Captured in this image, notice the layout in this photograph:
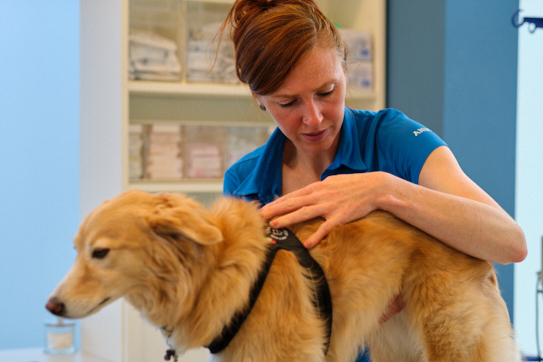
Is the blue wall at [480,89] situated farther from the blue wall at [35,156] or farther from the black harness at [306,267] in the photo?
the blue wall at [35,156]

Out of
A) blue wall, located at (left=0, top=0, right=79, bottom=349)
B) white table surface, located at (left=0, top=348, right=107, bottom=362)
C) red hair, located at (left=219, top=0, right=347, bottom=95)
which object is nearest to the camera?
red hair, located at (left=219, top=0, right=347, bottom=95)

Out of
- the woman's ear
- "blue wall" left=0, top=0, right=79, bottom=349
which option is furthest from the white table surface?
the woman's ear

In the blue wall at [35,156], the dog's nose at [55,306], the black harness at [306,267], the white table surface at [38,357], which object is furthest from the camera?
the blue wall at [35,156]

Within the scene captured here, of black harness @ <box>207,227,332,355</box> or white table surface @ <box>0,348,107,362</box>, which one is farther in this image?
white table surface @ <box>0,348,107,362</box>

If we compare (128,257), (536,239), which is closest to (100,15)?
(128,257)

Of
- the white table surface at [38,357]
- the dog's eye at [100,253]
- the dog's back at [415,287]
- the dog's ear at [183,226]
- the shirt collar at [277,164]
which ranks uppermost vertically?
the shirt collar at [277,164]

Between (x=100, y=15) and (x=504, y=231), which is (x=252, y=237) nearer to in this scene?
(x=504, y=231)

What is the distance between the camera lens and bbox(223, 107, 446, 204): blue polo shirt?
156 cm

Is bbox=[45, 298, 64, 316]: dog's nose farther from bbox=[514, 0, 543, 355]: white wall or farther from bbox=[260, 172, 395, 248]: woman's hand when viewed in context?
bbox=[514, 0, 543, 355]: white wall

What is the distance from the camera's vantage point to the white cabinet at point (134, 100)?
9.11ft

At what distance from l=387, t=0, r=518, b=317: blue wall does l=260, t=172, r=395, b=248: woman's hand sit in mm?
1519

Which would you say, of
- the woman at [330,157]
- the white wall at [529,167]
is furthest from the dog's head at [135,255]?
the white wall at [529,167]

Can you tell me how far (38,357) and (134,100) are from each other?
1.59 metres

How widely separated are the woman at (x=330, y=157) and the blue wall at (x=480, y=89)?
1.08m
